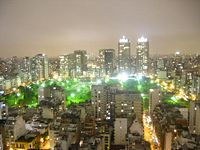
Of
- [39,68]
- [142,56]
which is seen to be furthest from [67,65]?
[142,56]

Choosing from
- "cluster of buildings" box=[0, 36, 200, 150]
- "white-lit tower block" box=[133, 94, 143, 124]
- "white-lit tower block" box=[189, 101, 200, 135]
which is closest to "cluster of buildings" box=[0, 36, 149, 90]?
"cluster of buildings" box=[0, 36, 200, 150]

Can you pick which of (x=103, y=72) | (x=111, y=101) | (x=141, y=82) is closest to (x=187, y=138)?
(x=111, y=101)

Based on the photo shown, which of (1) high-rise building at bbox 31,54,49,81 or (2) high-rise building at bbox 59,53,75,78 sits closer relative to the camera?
(1) high-rise building at bbox 31,54,49,81

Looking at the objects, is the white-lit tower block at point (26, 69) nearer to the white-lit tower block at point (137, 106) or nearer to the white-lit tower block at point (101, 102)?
the white-lit tower block at point (101, 102)

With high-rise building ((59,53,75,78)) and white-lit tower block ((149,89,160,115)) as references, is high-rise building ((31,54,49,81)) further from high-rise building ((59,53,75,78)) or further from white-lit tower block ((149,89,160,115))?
white-lit tower block ((149,89,160,115))

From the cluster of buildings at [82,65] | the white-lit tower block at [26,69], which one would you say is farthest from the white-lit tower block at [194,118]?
the white-lit tower block at [26,69]

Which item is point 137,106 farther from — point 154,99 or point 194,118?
point 194,118
